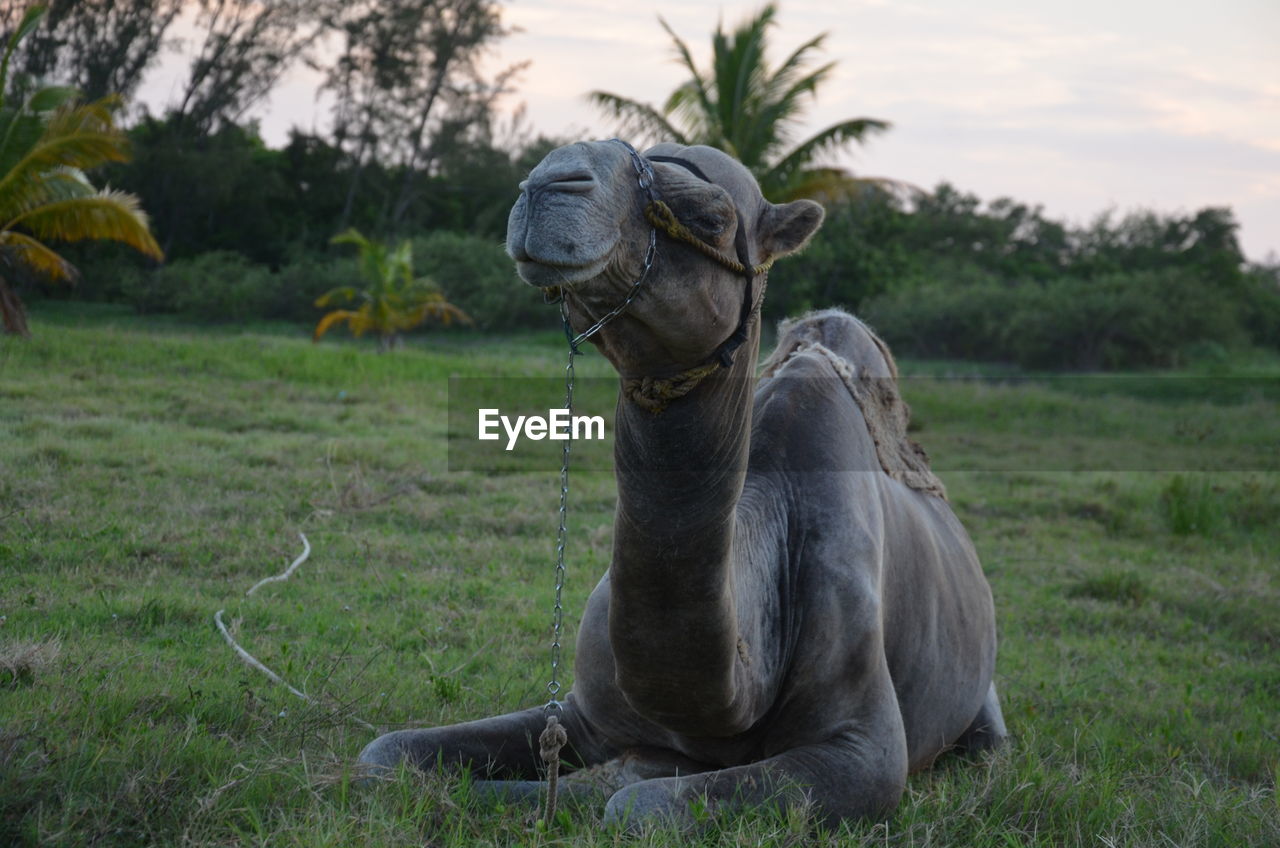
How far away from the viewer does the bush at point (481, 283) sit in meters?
30.2

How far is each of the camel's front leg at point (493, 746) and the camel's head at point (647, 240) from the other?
1405mm

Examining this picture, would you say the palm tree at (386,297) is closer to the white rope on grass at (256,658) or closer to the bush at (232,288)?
the bush at (232,288)

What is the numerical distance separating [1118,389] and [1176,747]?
16634 mm

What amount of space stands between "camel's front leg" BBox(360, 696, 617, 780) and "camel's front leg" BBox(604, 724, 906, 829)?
581 mm

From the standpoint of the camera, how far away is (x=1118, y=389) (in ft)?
66.8

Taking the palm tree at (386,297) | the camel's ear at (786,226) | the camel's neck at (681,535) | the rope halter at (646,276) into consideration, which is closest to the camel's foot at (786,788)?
the camel's neck at (681,535)

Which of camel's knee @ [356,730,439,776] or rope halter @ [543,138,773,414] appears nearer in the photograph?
rope halter @ [543,138,773,414]

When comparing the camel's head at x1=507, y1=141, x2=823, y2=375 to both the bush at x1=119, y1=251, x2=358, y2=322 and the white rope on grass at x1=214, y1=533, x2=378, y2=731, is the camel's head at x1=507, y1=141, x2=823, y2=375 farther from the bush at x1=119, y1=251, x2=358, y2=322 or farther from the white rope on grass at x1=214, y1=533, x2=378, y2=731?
the bush at x1=119, y1=251, x2=358, y2=322

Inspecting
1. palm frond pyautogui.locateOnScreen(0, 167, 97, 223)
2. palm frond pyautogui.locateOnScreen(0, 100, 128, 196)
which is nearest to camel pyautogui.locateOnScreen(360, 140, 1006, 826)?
palm frond pyautogui.locateOnScreen(0, 100, 128, 196)

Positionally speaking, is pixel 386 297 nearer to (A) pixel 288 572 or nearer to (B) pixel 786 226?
(A) pixel 288 572

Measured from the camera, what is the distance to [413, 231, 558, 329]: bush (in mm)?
30219

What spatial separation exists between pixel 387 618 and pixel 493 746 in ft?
7.32

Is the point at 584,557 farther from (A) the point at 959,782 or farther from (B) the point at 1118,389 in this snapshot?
(B) the point at 1118,389

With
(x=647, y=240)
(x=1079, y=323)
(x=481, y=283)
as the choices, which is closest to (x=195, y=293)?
(x=481, y=283)
